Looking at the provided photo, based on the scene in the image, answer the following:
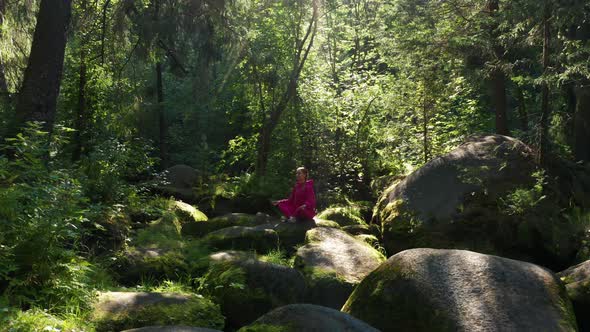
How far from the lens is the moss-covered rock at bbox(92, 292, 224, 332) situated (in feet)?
17.9

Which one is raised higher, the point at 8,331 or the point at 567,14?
the point at 567,14

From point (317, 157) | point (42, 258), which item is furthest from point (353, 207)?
point (42, 258)

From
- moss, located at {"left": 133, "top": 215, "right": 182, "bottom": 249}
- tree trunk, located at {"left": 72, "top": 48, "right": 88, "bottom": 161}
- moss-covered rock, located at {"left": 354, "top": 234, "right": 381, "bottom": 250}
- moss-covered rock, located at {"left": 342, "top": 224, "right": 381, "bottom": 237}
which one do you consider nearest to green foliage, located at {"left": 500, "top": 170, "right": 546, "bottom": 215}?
moss-covered rock, located at {"left": 354, "top": 234, "right": 381, "bottom": 250}

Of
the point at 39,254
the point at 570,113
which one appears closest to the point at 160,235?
the point at 39,254

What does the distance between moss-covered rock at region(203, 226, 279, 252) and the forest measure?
4 cm

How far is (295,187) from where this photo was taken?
1155 cm

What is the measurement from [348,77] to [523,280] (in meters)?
13.9

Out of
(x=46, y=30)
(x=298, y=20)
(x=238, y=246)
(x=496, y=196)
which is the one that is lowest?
(x=238, y=246)

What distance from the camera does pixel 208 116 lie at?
105ft

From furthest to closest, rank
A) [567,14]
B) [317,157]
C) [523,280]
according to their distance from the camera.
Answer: [317,157]
[567,14]
[523,280]

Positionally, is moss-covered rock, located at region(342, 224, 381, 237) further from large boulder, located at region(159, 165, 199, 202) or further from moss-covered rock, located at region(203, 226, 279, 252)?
large boulder, located at region(159, 165, 199, 202)

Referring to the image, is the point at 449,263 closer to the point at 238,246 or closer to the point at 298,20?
the point at 238,246

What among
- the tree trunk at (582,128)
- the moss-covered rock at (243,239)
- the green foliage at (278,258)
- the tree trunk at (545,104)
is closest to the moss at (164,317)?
the green foliage at (278,258)

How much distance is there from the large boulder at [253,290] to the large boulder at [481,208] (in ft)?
11.5
